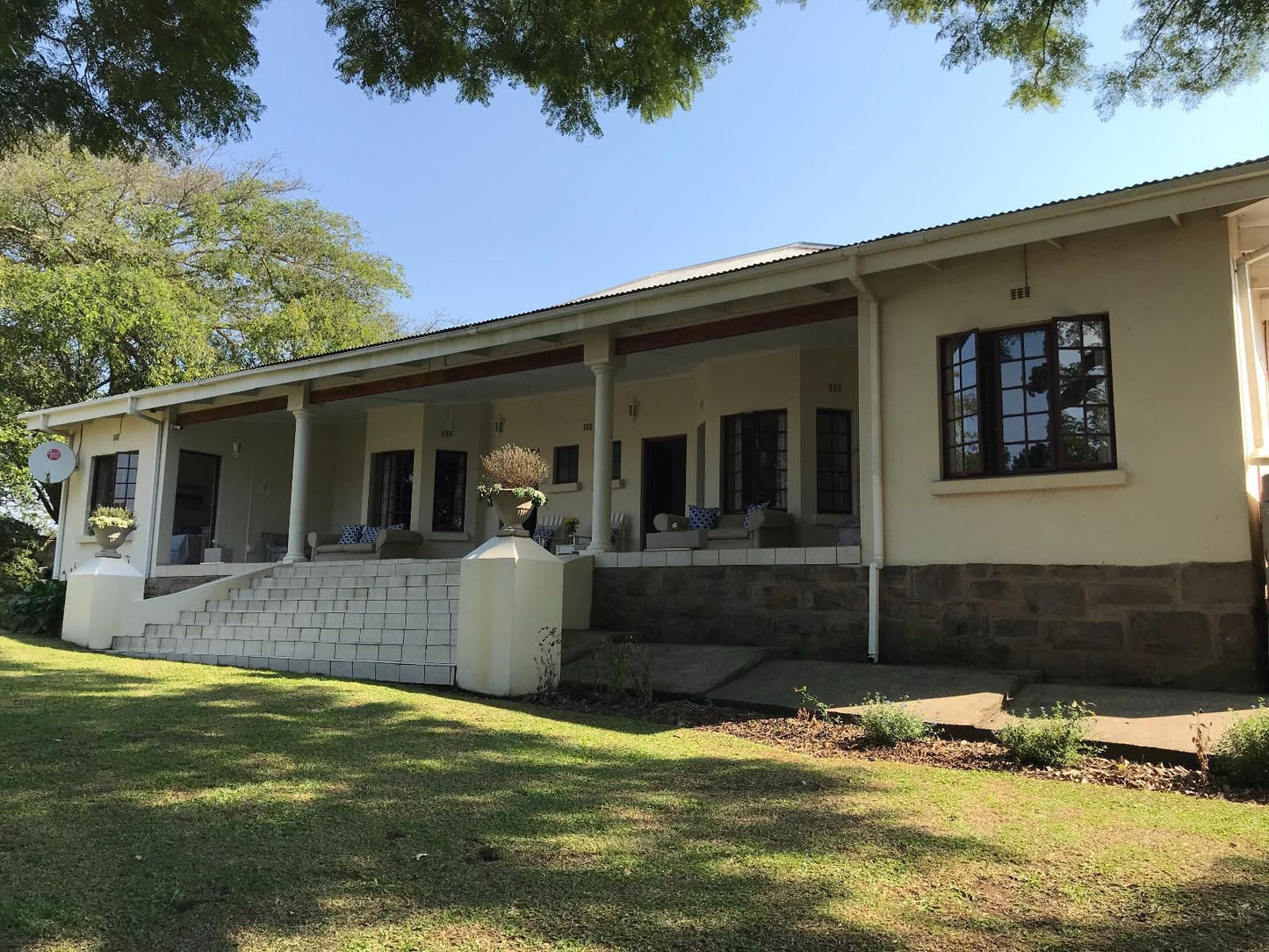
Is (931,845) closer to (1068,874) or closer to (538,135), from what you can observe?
(1068,874)

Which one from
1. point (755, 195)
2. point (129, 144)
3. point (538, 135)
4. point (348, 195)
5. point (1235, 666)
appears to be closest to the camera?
point (129, 144)

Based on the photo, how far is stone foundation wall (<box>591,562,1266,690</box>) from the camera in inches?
273

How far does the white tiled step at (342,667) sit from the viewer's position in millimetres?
8953

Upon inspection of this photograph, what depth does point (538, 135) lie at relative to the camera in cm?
757

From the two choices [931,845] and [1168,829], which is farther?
[1168,829]

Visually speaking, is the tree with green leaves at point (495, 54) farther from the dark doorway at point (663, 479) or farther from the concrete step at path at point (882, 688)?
the dark doorway at point (663, 479)

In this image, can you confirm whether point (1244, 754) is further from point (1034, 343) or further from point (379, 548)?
point (379, 548)

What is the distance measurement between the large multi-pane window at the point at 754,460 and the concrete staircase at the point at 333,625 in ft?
12.8

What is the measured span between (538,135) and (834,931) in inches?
256

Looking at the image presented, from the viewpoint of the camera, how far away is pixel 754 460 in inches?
487

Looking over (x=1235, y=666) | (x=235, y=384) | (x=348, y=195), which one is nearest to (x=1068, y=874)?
(x=1235, y=666)

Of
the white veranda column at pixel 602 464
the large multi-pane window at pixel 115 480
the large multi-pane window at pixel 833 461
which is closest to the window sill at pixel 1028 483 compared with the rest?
the large multi-pane window at pixel 833 461

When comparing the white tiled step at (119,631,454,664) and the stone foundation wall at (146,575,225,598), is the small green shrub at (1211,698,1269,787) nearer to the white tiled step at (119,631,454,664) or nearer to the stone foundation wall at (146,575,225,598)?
the white tiled step at (119,631,454,664)

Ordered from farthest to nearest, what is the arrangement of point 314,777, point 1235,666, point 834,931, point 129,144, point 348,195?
point 348,195
point 1235,666
point 129,144
point 314,777
point 834,931
